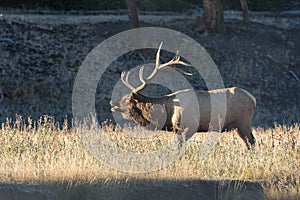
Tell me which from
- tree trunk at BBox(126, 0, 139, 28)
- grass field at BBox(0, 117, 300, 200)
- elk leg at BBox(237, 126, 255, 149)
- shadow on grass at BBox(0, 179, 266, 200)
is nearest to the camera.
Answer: shadow on grass at BBox(0, 179, 266, 200)

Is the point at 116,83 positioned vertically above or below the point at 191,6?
below

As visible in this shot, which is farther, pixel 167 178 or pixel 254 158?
pixel 254 158

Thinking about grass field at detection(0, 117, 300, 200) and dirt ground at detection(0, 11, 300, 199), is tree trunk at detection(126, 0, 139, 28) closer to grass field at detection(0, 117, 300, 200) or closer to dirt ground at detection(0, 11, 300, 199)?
dirt ground at detection(0, 11, 300, 199)

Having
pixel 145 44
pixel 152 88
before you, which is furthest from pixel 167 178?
pixel 145 44

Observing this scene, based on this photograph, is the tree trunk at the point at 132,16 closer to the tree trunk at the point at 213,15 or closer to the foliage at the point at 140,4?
the tree trunk at the point at 213,15

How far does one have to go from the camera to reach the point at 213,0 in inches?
1171

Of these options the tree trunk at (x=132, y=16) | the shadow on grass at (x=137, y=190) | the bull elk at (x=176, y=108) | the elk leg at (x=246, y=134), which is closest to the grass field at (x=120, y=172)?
the shadow on grass at (x=137, y=190)

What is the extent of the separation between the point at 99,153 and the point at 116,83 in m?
14.2

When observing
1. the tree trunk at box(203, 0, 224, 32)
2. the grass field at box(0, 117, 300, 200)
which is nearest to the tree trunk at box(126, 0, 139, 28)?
the tree trunk at box(203, 0, 224, 32)

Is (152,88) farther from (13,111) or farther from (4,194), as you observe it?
(4,194)

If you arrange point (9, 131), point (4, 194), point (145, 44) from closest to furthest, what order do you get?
point (4, 194) → point (9, 131) → point (145, 44)

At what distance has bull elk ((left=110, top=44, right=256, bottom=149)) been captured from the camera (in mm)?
14633

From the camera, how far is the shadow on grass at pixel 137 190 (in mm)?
10180

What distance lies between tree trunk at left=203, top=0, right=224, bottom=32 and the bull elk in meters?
14.9
